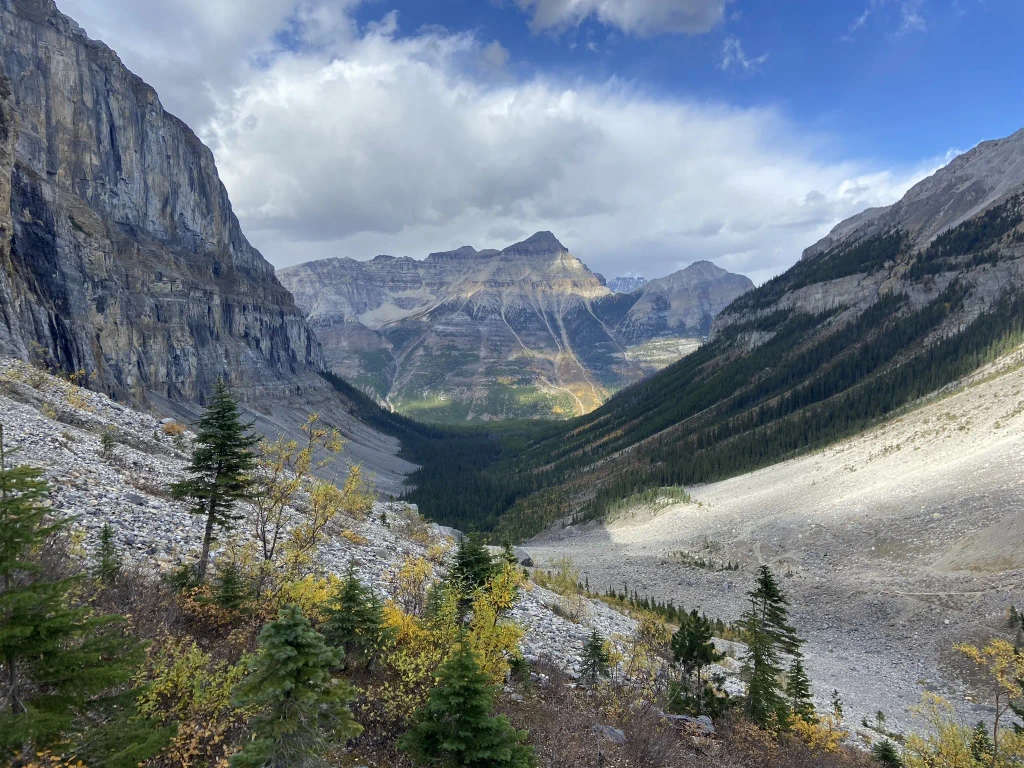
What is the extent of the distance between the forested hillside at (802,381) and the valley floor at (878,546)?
55.2 ft

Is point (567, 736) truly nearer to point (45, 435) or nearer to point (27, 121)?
point (45, 435)

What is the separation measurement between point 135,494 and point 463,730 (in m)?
21.6

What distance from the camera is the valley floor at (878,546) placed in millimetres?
37531

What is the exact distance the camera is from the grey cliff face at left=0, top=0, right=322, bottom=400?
79.8 metres

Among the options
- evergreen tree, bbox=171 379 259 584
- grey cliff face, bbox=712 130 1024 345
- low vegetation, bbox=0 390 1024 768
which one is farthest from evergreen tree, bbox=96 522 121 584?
grey cliff face, bbox=712 130 1024 345

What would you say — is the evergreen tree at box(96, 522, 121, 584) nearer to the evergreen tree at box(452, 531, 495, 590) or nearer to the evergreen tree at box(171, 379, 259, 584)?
the evergreen tree at box(171, 379, 259, 584)

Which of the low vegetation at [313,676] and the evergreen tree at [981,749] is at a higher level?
the low vegetation at [313,676]

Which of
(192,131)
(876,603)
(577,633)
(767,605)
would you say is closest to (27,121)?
(192,131)

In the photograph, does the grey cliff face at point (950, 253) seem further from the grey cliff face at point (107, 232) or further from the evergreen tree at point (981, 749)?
the grey cliff face at point (107, 232)

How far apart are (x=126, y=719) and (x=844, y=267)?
23020 centimetres

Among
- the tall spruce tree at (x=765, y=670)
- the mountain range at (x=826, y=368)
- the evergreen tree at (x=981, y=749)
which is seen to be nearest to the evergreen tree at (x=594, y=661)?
the tall spruce tree at (x=765, y=670)

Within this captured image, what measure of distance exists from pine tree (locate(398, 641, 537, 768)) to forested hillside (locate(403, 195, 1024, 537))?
88908 millimetres

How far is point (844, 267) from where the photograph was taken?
190 metres

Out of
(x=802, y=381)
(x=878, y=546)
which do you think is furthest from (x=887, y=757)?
(x=802, y=381)
